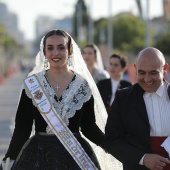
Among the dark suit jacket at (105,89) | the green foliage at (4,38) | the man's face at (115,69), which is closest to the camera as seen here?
the dark suit jacket at (105,89)

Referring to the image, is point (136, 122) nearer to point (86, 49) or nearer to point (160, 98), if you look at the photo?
point (160, 98)

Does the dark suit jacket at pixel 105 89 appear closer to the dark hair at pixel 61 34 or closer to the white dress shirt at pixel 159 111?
the dark hair at pixel 61 34

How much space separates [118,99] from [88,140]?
72 centimetres

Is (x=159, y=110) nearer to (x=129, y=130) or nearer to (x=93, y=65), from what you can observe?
(x=129, y=130)

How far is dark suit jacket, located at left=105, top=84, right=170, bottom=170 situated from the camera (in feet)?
15.0

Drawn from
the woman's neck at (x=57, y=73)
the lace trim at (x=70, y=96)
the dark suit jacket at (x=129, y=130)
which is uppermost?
the woman's neck at (x=57, y=73)

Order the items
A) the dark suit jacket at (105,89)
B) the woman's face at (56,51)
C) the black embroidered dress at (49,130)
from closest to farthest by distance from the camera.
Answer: the black embroidered dress at (49,130), the woman's face at (56,51), the dark suit jacket at (105,89)

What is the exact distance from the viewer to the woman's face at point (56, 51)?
204 inches

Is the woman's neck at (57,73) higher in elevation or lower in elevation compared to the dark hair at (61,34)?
lower

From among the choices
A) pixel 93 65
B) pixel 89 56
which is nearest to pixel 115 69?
pixel 93 65

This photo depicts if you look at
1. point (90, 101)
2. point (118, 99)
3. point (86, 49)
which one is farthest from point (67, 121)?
point (86, 49)

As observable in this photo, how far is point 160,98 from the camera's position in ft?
15.3

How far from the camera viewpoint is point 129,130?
15.2ft

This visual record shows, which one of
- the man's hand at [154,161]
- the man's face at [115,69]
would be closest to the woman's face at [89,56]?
the man's face at [115,69]
